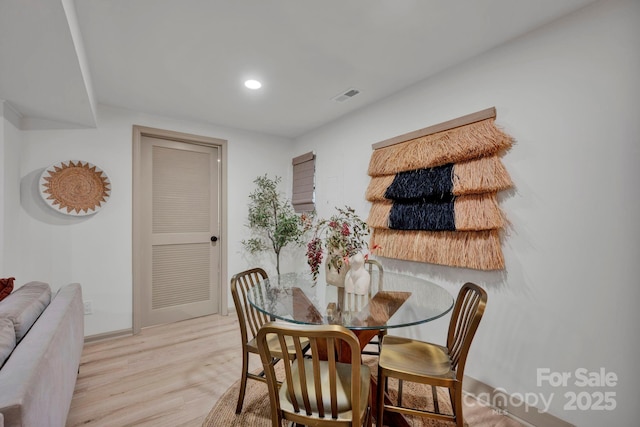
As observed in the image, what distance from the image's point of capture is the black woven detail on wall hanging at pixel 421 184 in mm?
2103

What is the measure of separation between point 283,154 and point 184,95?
63.3 inches

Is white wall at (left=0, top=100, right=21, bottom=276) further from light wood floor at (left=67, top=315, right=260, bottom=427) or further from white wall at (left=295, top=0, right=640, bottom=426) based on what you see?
white wall at (left=295, top=0, right=640, bottom=426)

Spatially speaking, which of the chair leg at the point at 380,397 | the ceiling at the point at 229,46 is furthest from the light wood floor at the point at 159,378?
the ceiling at the point at 229,46

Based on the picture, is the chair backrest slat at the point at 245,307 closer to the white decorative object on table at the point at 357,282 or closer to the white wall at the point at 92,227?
the white decorative object on table at the point at 357,282

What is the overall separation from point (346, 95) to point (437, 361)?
223 centimetres

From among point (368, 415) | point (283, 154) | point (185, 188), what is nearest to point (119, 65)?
point (185, 188)

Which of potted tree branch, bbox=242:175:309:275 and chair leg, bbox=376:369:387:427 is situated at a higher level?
potted tree branch, bbox=242:175:309:275

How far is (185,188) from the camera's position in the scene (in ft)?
11.2

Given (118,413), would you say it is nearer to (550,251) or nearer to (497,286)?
(497,286)

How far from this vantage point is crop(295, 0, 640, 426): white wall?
1.44 m

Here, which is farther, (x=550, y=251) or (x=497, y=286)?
(x=497, y=286)

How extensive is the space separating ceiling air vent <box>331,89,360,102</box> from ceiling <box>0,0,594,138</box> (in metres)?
0.05

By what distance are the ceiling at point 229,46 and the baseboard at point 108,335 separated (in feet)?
6.58

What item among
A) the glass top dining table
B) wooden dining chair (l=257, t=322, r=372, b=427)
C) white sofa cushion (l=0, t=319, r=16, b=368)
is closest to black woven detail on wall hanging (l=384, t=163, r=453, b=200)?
the glass top dining table
